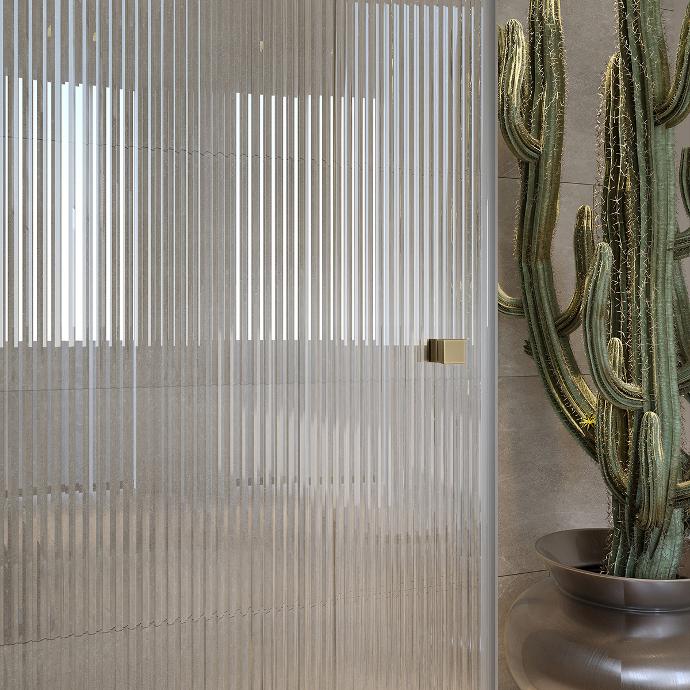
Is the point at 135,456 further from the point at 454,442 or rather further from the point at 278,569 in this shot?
the point at 454,442

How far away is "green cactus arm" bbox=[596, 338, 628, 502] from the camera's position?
1.03 m

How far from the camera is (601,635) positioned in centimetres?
93

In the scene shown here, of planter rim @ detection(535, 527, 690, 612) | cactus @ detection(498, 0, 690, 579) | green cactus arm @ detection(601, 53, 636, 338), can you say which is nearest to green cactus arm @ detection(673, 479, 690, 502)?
cactus @ detection(498, 0, 690, 579)

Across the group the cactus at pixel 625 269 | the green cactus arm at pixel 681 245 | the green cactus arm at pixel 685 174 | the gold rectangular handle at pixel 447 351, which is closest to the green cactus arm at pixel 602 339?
the cactus at pixel 625 269

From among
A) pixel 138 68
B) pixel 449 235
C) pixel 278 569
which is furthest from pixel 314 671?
pixel 138 68

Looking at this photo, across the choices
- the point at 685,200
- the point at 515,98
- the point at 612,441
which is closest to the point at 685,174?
the point at 685,200

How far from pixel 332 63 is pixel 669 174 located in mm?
574

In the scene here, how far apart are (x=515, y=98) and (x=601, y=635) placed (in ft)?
2.71

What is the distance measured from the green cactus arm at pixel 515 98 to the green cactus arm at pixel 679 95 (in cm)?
19

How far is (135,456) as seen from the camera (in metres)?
0.63

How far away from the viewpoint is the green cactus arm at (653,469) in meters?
0.98

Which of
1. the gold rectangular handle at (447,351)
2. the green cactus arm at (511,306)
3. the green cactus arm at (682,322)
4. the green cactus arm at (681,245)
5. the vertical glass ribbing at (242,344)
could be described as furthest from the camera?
the green cactus arm at (511,306)

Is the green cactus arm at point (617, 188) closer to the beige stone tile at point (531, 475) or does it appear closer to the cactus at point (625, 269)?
the cactus at point (625, 269)

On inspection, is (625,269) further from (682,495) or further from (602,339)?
(682,495)
